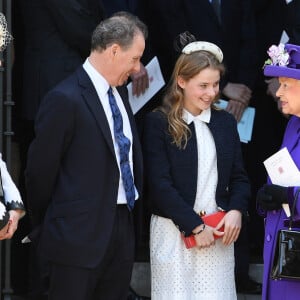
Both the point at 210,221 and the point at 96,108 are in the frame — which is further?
the point at 210,221

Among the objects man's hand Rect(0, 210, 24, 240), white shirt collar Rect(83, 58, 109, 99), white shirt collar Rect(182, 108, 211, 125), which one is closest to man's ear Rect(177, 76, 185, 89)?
white shirt collar Rect(182, 108, 211, 125)

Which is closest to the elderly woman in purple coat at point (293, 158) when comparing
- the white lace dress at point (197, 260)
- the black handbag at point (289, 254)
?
the black handbag at point (289, 254)

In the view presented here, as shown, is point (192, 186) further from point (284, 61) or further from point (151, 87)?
point (151, 87)

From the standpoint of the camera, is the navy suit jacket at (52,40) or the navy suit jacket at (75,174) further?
the navy suit jacket at (52,40)

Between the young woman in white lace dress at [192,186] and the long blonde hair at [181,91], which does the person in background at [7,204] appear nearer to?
the young woman in white lace dress at [192,186]

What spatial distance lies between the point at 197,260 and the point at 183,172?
490 mm

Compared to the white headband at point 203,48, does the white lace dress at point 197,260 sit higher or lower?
lower

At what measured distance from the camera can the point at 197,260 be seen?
17.9 feet

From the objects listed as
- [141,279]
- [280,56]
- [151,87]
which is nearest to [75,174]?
[280,56]

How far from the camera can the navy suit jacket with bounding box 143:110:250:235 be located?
Result: 17.6 feet

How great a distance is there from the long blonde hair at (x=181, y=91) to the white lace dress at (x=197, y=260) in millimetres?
112

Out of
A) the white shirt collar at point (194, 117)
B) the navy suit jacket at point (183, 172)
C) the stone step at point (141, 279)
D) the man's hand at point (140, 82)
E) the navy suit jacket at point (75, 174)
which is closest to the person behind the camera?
the navy suit jacket at point (75, 174)

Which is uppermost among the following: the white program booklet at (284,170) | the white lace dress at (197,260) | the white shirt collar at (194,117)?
the white shirt collar at (194,117)

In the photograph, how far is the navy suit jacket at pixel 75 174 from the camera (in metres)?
4.98
